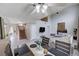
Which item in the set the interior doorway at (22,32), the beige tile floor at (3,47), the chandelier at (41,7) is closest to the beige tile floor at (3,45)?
the beige tile floor at (3,47)

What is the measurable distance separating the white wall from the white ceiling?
0.07 metres

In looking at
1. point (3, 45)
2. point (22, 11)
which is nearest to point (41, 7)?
point (22, 11)

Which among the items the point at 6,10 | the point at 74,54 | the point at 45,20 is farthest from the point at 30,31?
the point at 74,54

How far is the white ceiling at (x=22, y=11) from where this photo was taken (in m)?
1.52

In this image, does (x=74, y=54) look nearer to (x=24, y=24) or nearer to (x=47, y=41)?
(x=47, y=41)

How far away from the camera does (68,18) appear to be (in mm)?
1534

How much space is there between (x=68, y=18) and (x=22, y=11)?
27.8 inches

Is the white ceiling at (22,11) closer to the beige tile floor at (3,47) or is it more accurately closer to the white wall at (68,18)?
the white wall at (68,18)

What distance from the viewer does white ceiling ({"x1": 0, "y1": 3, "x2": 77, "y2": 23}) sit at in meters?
1.52

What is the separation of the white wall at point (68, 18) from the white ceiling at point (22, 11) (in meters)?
0.07

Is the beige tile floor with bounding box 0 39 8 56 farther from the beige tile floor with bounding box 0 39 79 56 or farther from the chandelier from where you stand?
the chandelier

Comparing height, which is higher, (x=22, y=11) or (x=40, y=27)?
(x=22, y=11)

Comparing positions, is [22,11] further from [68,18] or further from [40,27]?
[68,18]

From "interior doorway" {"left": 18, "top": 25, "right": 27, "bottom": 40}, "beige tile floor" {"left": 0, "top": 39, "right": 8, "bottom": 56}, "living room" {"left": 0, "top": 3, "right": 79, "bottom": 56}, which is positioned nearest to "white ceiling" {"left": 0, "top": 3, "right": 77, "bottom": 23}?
"living room" {"left": 0, "top": 3, "right": 79, "bottom": 56}
